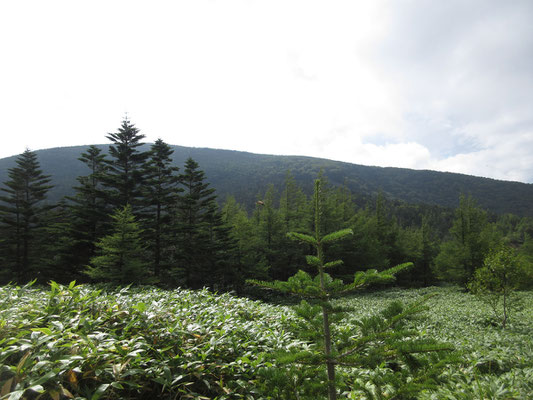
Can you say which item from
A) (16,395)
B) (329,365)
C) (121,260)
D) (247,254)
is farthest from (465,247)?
(16,395)

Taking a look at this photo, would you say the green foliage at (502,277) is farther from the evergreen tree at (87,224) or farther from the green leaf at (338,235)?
the evergreen tree at (87,224)

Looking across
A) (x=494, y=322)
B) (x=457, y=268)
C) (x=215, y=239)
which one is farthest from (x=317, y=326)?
(x=457, y=268)

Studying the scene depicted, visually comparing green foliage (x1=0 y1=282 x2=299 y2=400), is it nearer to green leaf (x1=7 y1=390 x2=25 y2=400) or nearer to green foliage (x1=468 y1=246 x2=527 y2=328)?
green leaf (x1=7 y1=390 x2=25 y2=400)

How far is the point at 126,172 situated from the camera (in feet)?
67.2

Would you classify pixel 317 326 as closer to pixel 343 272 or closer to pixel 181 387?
pixel 181 387

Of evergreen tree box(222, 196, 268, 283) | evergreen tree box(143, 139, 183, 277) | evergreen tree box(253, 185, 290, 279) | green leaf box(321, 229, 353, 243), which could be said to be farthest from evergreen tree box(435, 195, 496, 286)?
green leaf box(321, 229, 353, 243)

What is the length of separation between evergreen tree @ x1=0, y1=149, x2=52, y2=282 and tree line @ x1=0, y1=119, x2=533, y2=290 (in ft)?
0.27

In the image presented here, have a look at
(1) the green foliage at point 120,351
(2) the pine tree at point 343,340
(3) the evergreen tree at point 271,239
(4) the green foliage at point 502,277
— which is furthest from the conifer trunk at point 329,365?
(3) the evergreen tree at point 271,239

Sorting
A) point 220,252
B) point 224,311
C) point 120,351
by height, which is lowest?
point 220,252

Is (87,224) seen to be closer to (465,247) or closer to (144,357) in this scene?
(144,357)

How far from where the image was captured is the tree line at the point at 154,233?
61.9 feet

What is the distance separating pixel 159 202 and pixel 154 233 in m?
2.68

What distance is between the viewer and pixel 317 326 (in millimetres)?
2443

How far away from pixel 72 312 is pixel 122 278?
12070 mm
